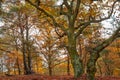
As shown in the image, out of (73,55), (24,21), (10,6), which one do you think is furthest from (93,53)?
(24,21)

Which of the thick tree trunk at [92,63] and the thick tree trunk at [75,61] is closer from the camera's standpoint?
the thick tree trunk at [92,63]

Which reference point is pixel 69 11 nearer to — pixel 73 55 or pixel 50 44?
pixel 73 55

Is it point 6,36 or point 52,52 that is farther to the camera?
point 52,52

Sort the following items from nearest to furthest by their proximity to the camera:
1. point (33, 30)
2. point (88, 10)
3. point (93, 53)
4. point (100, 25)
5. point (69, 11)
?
point (93, 53) → point (69, 11) → point (88, 10) → point (100, 25) → point (33, 30)

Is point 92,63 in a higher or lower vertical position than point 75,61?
lower

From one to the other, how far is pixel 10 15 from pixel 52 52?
664 inches

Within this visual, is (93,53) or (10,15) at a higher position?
(10,15)

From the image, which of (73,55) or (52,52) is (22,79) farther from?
(52,52)

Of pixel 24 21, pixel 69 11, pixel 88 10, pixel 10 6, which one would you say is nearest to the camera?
pixel 69 11

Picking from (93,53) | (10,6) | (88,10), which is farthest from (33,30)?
(93,53)

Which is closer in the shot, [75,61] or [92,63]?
[92,63]

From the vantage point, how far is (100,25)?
123ft

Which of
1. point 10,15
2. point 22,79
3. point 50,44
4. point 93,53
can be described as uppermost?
point 10,15

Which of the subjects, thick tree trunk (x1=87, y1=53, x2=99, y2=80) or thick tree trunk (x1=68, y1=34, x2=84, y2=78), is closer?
thick tree trunk (x1=87, y1=53, x2=99, y2=80)
